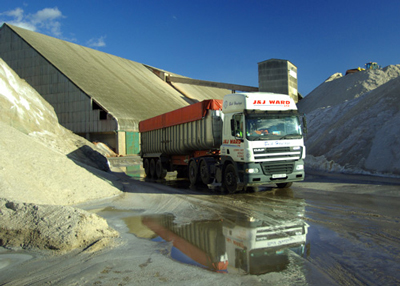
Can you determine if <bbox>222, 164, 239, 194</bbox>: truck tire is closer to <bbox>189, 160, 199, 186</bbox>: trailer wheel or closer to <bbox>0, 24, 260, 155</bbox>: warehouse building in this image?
<bbox>189, 160, 199, 186</bbox>: trailer wheel

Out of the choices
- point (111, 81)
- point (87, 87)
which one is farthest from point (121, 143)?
point (111, 81)

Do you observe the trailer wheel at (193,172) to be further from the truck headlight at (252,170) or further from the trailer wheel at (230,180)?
the truck headlight at (252,170)

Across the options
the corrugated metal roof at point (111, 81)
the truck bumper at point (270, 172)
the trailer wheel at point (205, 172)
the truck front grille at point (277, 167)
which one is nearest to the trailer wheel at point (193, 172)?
the trailer wheel at point (205, 172)

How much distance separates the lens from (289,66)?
50.0 metres

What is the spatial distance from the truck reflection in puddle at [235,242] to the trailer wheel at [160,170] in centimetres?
1092

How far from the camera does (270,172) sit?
35.1ft

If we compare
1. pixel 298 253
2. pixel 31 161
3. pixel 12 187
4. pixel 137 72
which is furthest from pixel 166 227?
pixel 137 72

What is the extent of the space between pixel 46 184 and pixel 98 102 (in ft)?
102

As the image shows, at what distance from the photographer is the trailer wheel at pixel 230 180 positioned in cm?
1128

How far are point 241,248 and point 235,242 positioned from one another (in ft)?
1.21

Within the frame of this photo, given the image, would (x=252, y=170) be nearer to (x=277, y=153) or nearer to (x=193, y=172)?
(x=277, y=153)

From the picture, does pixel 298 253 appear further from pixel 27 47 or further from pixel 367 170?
pixel 27 47

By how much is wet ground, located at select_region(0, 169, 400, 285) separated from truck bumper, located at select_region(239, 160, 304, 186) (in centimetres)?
111

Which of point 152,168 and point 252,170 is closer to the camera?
point 252,170
